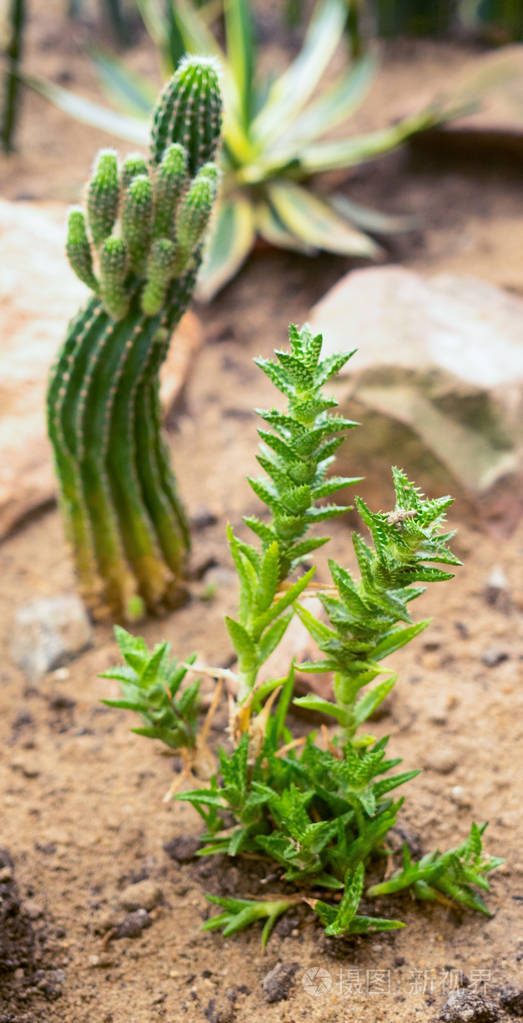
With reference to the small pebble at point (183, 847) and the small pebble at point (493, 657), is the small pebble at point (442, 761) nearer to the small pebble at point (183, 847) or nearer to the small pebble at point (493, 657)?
the small pebble at point (493, 657)

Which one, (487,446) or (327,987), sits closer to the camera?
(327,987)

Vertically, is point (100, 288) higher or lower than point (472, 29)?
lower

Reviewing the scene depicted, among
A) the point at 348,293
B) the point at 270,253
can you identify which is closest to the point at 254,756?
the point at 348,293

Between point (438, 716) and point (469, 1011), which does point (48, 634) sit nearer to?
point (438, 716)

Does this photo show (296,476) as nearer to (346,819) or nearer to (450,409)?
(346,819)

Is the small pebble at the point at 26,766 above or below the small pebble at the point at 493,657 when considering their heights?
below

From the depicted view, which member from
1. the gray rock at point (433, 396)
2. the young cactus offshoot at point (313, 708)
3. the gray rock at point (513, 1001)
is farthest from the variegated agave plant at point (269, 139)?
the gray rock at point (513, 1001)

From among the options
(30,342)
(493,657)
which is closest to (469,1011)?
(493,657)

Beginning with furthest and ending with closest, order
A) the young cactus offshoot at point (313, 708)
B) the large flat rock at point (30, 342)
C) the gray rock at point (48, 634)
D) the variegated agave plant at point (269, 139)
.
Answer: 1. the variegated agave plant at point (269, 139)
2. the large flat rock at point (30, 342)
3. the gray rock at point (48, 634)
4. the young cactus offshoot at point (313, 708)
